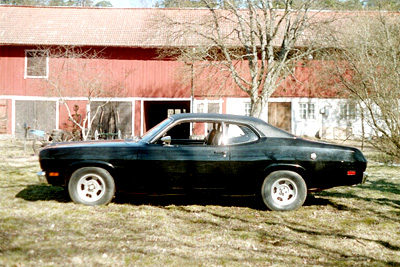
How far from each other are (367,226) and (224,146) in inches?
88.6

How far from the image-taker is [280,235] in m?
4.89

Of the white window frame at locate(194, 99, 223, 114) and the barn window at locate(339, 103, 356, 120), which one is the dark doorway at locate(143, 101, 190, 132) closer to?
the white window frame at locate(194, 99, 223, 114)

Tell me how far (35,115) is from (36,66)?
2802 millimetres

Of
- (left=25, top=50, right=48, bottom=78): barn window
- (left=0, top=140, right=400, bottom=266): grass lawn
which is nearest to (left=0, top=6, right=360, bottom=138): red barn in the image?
(left=25, top=50, right=48, bottom=78): barn window

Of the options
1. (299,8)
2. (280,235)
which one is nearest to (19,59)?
(299,8)

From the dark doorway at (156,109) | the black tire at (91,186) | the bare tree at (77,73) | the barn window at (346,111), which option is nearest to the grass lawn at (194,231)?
the black tire at (91,186)

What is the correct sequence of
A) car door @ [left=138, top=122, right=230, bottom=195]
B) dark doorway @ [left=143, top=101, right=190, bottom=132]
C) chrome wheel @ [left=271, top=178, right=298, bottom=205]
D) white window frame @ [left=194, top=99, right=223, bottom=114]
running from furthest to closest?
dark doorway @ [left=143, top=101, right=190, bottom=132] < white window frame @ [left=194, top=99, right=223, bottom=114] < chrome wheel @ [left=271, top=178, right=298, bottom=205] < car door @ [left=138, top=122, right=230, bottom=195]

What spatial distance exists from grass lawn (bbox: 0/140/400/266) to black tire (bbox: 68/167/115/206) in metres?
0.15

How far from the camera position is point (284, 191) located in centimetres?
607

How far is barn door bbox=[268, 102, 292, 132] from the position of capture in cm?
2409

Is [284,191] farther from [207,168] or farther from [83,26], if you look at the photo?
[83,26]

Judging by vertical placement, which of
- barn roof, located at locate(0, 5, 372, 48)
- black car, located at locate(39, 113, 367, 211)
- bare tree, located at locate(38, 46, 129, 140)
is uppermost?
barn roof, located at locate(0, 5, 372, 48)

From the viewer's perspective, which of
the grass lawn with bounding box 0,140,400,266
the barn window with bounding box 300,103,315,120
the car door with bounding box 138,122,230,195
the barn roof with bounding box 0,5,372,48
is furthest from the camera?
the barn window with bounding box 300,103,315,120

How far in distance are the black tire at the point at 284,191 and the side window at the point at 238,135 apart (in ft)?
2.10
